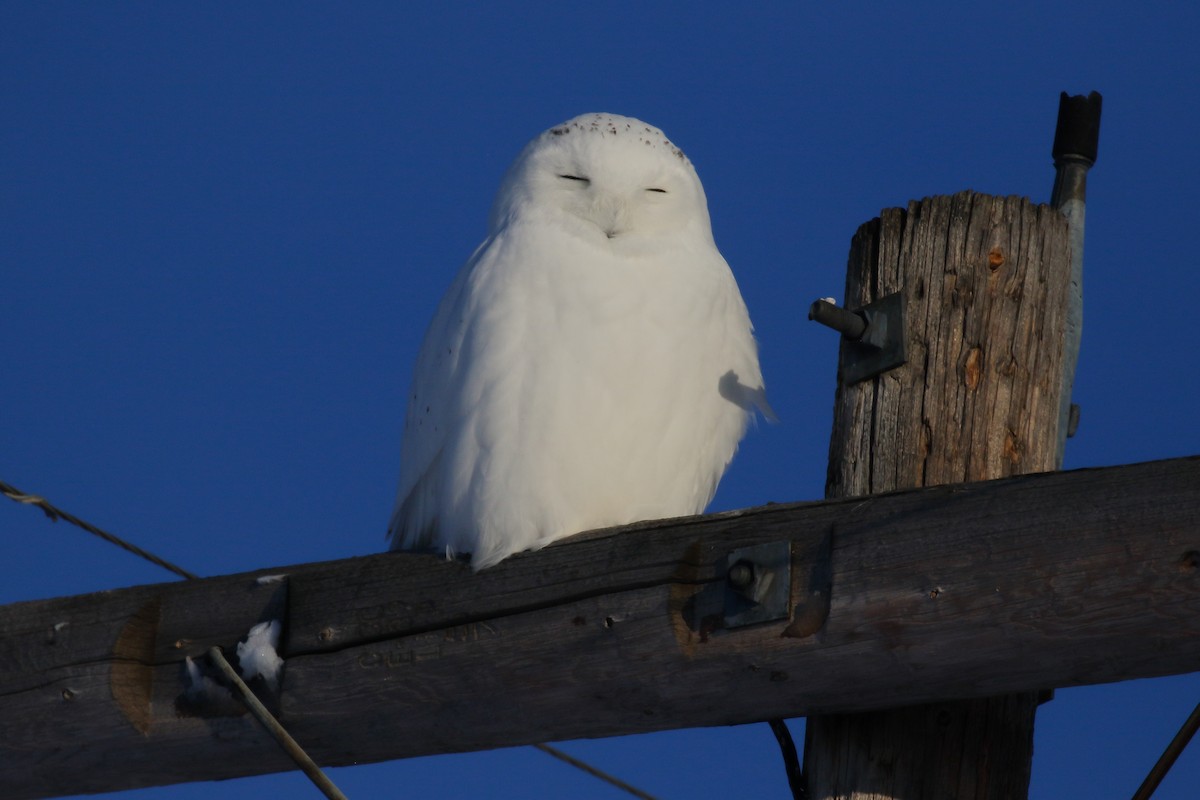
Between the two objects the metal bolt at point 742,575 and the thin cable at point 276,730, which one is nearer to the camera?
the metal bolt at point 742,575

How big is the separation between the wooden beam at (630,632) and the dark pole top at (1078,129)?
105cm

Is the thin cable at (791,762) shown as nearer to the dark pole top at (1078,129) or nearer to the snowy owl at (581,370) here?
the snowy owl at (581,370)

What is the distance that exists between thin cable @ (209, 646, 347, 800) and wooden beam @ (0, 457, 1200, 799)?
0.19 ft

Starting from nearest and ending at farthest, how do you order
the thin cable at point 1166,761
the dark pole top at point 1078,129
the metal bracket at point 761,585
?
the thin cable at point 1166,761 → the metal bracket at point 761,585 → the dark pole top at point 1078,129

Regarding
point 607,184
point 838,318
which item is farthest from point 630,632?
point 607,184

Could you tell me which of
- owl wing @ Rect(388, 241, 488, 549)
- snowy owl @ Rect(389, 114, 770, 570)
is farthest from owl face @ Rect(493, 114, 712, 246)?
owl wing @ Rect(388, 241, 488, 549)

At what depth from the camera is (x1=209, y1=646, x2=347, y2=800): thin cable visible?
2602 millimetres

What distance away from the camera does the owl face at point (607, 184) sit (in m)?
3.69

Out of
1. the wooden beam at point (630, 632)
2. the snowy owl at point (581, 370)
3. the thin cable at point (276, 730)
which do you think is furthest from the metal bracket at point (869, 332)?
the thin cable at point (276, 730)

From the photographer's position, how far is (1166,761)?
85.8 inches

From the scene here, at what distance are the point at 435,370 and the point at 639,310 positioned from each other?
1.94ft

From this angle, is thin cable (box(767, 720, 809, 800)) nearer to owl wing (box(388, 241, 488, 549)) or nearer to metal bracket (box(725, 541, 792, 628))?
metal bracket (box(725, 541, 792, 628))

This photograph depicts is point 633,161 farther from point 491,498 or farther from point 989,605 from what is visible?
point 989,605

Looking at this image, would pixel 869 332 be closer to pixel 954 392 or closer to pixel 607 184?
pixel 954 392
